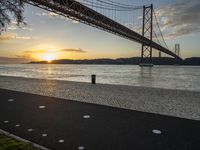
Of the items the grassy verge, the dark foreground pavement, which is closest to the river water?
the dark foreground pavement

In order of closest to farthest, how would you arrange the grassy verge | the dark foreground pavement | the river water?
1. the grassy verge
2. the dark foreground pavement
3. the river water

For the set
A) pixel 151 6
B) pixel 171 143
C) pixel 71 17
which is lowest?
pixel 171 143

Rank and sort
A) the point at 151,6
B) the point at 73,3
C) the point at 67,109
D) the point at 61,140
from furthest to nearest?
the point at 151,6, the point at 73,3, the point at 67,109, the point at 61,140

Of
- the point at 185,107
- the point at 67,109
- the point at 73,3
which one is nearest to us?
the point at 67,109

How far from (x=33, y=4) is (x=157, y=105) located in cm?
2326

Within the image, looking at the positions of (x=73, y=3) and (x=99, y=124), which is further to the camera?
(x=73, y=3)

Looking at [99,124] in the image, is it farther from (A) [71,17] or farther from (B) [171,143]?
(A) [71,17]

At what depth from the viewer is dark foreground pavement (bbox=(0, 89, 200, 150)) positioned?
18.2ft

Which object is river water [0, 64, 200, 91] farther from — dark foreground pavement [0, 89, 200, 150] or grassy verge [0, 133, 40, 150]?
grassy verge [0, 133, 40, 150]

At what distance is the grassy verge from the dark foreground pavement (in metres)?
0.46


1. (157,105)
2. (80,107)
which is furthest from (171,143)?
(157,105)

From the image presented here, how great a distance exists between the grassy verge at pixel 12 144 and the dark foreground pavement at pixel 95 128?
1.50 feet

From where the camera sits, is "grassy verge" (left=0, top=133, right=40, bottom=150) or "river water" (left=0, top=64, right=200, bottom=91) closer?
"grassy verge" (left=0, top=133, right=40, bottom=150)

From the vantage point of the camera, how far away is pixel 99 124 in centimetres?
698
